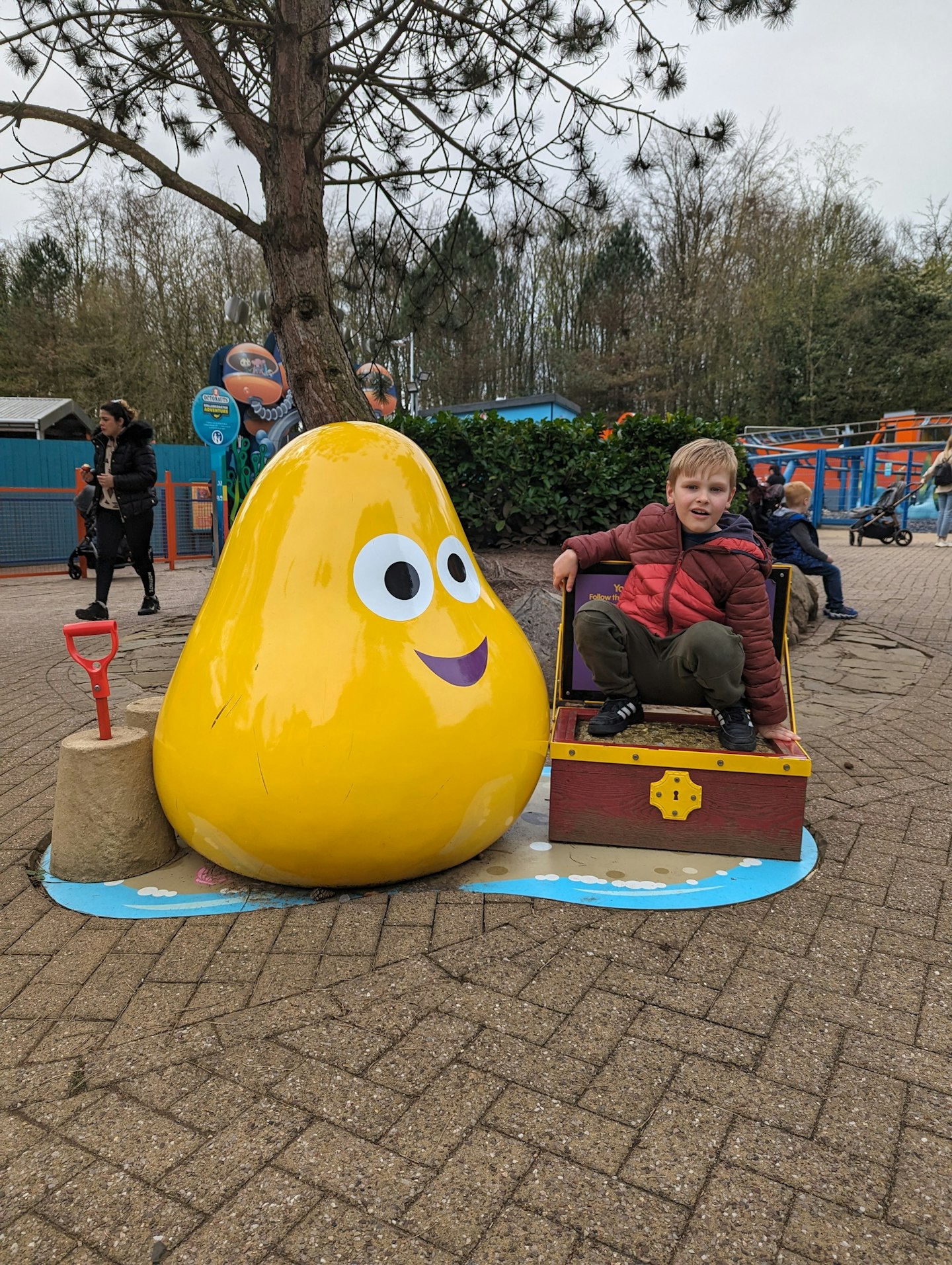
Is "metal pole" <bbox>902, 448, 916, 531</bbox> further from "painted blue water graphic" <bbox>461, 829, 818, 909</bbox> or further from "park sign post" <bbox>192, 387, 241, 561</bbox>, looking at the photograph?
"painted blue water graphic" <bbox>461, 829, 818, 909</bbox>

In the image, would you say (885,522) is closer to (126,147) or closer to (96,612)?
(96,612)

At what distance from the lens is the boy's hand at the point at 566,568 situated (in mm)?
3396

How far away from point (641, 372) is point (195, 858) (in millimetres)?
29733

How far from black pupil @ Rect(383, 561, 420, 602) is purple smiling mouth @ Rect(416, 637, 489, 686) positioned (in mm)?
207

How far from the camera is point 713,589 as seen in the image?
10.4ft

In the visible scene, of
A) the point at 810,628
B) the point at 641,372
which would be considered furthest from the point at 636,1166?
the point at 641,372

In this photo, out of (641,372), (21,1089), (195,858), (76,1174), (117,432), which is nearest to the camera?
(76,1174)

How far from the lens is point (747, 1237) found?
143 centimetres

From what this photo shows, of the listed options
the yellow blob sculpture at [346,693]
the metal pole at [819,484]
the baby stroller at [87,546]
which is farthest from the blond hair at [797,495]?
the metal pole at [819,484]

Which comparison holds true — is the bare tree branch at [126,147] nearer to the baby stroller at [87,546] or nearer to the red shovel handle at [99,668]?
the red shovel handle at [99,668]

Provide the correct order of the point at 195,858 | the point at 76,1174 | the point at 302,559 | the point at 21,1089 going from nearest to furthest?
the point at 76,1174
the point at 21,1089
the point at 302,559
the point at 195,858

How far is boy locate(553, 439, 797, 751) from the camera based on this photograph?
120 inches

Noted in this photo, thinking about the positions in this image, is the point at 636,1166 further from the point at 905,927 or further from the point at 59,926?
the point at 59,926

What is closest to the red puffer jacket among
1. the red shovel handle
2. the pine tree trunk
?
the red shovel handle
